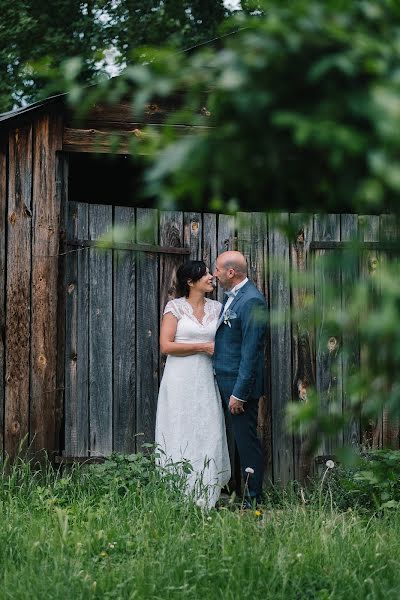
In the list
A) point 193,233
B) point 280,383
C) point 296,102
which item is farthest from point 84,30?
point 296,102

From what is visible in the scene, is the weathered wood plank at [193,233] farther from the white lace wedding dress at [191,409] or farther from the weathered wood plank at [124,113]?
the weathered wood plank at [124,113]

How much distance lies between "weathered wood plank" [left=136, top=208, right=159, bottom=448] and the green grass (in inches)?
47.1

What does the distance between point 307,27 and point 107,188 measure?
713cm

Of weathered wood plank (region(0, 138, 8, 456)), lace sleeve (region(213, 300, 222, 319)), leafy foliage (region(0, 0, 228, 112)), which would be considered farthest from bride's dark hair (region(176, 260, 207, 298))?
leafy foliage (region(0, 0, 228, 112))

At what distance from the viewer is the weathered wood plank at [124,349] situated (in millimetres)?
6695

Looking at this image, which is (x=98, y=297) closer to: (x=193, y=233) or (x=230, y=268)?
(x=193, y=233)

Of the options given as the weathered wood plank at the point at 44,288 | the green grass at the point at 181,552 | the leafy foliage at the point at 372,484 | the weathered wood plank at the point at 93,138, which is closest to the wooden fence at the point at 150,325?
the weathered wood plank at the point at 44,288

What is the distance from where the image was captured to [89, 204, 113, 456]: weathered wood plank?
663 cm

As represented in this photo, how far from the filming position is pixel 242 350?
6.31 metres

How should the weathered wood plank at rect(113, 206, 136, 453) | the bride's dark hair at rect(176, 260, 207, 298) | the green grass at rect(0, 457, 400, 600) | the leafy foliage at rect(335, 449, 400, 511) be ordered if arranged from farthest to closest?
the weathered wood plank at rect(113, 206, 136, 453), the bride's dark hair at rect(176, 260, 207, 298), the leafy foliage at rect(335, 449, 400, 511), the green grass at rect(0, 457, 400, 600)

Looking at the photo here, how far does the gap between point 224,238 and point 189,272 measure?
53cm

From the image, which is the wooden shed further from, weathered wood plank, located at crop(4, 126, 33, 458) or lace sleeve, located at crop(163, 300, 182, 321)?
lace sleeve, located at crop(163, 300, 182, 321)

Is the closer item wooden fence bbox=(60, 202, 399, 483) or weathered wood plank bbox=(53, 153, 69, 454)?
weathered wood plank bbox=(53, 153, 69, 454)

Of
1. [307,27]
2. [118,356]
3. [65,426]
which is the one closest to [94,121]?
[118,356]
